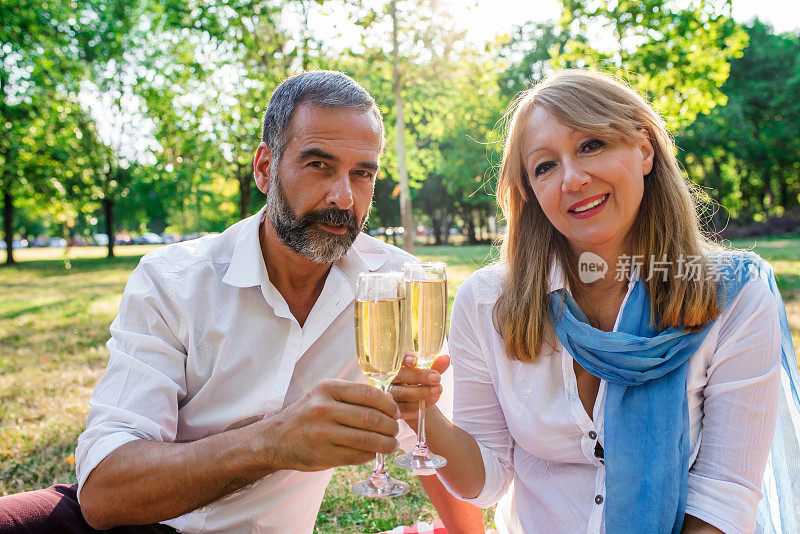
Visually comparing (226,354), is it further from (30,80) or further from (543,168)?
(30,80)

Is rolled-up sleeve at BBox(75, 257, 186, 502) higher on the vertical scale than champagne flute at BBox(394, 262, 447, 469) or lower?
lower

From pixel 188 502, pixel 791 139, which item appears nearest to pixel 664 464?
pixel 188 502

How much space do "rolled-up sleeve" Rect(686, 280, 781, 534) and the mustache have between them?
166cm

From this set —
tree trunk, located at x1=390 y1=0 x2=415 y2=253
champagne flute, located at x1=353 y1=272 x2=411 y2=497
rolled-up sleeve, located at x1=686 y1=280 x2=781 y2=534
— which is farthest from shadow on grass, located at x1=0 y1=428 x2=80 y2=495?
tree trunk, located at x1=390 y1=0 x2=415 y2=253

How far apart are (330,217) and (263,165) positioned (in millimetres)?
587

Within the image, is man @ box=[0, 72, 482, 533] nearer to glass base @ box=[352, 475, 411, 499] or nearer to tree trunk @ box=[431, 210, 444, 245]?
glass base @ box=[352, 475, 411, 499]

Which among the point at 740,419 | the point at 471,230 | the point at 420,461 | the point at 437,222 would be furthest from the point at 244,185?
the point at 471,230

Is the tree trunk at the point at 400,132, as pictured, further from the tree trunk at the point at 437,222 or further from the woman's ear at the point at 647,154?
the tree trunk at the point at 437,222

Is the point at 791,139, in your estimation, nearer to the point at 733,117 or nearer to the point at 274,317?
the point at 733,117

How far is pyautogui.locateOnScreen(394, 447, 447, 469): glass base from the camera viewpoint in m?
1.79

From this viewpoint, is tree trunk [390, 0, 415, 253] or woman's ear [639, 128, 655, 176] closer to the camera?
woman's ear [639, 128, 655, 176]

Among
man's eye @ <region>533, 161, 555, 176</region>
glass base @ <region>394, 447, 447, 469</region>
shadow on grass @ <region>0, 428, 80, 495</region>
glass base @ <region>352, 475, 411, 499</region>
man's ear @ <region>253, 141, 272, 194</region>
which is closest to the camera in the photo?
glass base @ <region>352, 475, 411, 499</region>

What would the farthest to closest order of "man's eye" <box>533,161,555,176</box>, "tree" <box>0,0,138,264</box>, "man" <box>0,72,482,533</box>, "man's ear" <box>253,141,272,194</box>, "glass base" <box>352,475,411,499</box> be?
"tree" <box>0,0,138,264</box> → "man's ear" <box>253,141,272,194</box> → "man's eye" <box>533,161,555,176</box> → "man" <box>0,72,482,533</box> → "glass base" <box>352,475,411,499</box>

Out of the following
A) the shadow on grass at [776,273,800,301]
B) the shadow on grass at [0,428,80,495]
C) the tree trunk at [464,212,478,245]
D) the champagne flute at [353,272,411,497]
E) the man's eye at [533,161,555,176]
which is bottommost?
the tree trunk at [464,212,478,245]
